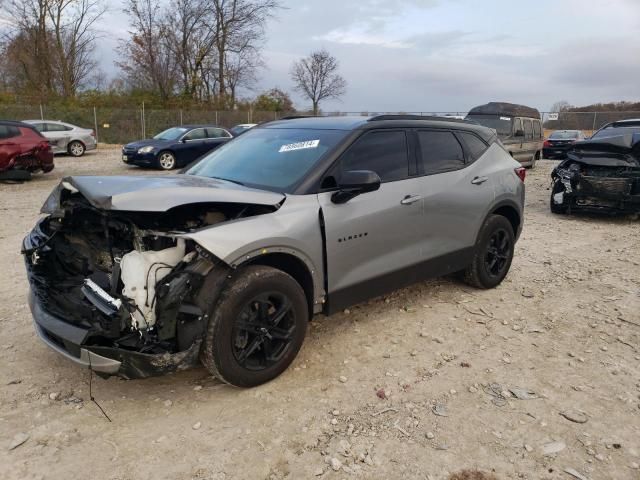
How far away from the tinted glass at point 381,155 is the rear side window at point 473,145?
3.14ft

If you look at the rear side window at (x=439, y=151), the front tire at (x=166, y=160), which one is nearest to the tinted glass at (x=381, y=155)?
the rear side window at (x=439, y=151)

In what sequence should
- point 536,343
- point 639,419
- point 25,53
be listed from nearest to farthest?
point 639,419 → point 536,343 → point 25,53

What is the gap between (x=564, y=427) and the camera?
289cm

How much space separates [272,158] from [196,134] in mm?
13788

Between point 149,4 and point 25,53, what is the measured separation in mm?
9965

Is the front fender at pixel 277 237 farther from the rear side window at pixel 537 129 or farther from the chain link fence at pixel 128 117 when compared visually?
the chain link fence at pixel 128 117

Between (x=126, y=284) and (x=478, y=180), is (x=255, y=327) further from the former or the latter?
(x=478, y=180)

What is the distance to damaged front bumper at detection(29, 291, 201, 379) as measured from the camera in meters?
2.67

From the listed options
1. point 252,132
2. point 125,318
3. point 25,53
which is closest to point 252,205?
point 125,318

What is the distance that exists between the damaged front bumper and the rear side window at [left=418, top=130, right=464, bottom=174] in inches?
102

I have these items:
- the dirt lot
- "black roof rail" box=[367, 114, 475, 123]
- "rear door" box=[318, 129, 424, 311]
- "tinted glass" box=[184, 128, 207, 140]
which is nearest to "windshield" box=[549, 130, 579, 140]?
"tinted glass" box=[184, 128, 207, 140]

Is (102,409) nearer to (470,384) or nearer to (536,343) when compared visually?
(470,384)

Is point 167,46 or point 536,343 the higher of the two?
point 167,46

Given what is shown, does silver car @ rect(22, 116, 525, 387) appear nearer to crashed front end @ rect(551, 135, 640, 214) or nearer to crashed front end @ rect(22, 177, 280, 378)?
crashed front end @ rect(22, 177, 280, 378)
